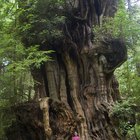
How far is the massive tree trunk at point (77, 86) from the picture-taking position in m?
8.50

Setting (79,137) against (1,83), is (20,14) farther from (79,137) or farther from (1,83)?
(79,137)

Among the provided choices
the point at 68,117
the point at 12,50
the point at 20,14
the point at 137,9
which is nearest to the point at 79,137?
the point at 68,117

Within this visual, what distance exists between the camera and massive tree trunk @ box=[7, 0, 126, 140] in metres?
8.50

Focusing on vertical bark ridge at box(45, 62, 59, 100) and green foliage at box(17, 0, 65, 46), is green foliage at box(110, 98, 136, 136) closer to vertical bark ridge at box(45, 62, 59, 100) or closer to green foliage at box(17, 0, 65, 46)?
vertical bark ridge at box(45, 62, 59, 100)

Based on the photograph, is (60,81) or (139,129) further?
(139,129)

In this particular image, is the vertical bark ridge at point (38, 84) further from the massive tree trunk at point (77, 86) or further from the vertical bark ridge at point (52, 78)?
the vertical bark ridge at point (52, 78)

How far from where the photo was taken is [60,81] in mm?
9445

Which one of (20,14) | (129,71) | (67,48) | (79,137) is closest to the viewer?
(79,137)

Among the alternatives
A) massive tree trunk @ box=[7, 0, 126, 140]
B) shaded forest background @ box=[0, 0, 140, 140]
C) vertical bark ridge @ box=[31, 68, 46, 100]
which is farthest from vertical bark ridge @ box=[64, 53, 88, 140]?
vertical bark ridge @ box=[31, 68, 46, 100]

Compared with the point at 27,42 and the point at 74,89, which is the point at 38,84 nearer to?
the point at 74,89

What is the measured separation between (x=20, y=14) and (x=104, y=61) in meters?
2.97

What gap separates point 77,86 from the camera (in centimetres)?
942

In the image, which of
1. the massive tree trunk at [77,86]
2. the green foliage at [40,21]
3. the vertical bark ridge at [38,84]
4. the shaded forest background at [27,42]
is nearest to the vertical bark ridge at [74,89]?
the massive tree trunk at [77,86]

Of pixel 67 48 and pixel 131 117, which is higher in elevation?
pixel 67 48
